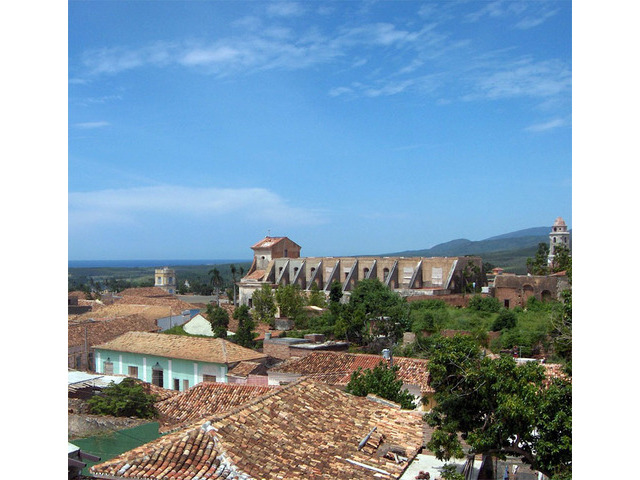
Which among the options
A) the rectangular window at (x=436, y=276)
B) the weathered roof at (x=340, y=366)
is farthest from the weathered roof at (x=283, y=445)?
the rectangular window at (x=436, y=276)

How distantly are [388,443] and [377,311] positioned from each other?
17.7 meters

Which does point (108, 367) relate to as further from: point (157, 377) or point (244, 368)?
point (244, 368)

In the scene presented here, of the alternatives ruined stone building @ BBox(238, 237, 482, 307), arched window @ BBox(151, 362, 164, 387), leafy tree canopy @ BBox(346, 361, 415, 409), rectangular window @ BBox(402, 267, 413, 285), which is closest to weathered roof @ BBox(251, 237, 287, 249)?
ruined stone building @ BBox(238, 237, 482, 307)

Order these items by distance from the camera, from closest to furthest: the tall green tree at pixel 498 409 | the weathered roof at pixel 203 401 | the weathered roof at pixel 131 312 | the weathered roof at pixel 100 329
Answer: the tall green tree at pixel 498 409, the weathered roof at pixel 203 401, the weathered roof at pixel 100 329, the weathered roof at pixel 131 312

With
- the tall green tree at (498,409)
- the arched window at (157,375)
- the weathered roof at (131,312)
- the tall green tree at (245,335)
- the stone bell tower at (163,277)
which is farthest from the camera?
the stone bell tower at (163,277)

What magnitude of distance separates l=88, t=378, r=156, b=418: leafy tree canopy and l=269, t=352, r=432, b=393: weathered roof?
4.30m

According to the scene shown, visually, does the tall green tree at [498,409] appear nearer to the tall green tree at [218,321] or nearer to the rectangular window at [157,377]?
the rectangular window at [157,377]

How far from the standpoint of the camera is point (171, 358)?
18.0 meters

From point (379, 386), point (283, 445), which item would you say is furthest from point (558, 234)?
point (283, 445)

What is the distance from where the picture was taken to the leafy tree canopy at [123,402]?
10492 millimetres

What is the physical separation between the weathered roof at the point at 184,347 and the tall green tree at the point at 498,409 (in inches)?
401

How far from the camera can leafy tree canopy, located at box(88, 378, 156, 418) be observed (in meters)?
10.5

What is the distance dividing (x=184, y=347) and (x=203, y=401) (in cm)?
694

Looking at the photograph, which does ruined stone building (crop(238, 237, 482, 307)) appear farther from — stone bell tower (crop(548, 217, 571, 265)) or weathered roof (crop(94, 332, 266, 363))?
weathered roof (crop(94, 332, 266, 363))
